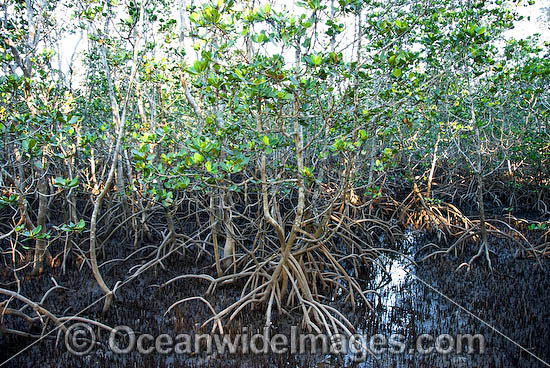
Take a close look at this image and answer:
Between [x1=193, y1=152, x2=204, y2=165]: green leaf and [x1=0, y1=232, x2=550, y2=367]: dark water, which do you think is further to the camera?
[x1=0, y1=232, x2=550, y2=367]: dark water

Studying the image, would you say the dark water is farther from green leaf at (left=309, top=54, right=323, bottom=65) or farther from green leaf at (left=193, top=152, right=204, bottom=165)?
green leaf at (left=309, top=54, right=323, bottom=65)

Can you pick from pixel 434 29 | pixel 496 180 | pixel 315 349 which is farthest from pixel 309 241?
pixel 496 180

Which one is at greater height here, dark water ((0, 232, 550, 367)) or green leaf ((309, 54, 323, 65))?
green leaf ((309, 54, 323, 65))

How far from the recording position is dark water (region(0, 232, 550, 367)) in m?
2.99

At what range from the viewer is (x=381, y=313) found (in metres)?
3.86

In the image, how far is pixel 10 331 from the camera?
2.95 m

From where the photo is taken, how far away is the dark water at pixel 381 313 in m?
2.99

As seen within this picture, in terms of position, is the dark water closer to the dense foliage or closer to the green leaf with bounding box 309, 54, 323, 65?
the dense foliage

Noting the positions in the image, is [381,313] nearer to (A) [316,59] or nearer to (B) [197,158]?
(B) [197,158]

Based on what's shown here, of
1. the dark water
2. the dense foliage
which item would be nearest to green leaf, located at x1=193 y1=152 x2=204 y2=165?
the dense foliage

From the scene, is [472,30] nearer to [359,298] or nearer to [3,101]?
[359,298]

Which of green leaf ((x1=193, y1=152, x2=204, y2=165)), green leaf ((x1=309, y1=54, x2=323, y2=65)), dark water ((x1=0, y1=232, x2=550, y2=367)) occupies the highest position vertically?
green leaf ((x1=309, y1=54, x2=323, y2=65))

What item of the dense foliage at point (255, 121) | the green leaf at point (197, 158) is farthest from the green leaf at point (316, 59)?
the green leaf at point (197, 158)

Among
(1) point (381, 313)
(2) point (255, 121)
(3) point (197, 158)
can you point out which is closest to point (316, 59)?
(3) point (197, 158)
